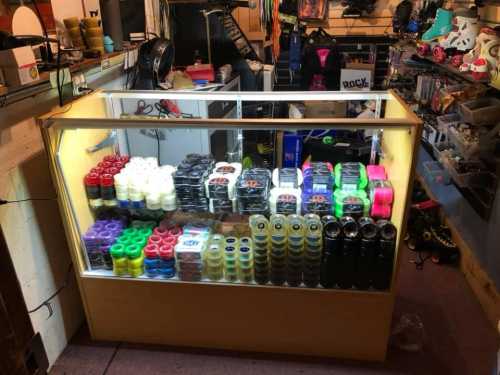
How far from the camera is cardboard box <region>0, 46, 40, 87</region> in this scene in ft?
4.90

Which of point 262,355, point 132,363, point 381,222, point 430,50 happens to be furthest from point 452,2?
point 132,363

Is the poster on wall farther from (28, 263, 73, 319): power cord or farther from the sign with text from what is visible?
(28, 263, 73, 319): power cord

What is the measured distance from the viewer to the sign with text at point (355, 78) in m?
4.42

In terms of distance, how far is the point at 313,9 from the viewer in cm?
467

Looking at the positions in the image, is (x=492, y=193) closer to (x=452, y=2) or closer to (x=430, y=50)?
(x=430, y=50)

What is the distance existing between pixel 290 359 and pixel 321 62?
11.1 ft

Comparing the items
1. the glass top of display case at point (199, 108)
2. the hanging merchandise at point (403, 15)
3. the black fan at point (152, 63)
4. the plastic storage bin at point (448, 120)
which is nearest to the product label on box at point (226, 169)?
the glass top of display case at point (199, 108)

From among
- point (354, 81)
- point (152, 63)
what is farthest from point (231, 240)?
point (354, 81)

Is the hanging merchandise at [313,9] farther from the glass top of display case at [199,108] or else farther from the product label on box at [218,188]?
the product label on box at [218,188]

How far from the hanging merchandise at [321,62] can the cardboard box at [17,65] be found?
3.44m

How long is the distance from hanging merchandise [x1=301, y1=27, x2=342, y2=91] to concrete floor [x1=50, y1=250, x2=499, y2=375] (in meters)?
3.00

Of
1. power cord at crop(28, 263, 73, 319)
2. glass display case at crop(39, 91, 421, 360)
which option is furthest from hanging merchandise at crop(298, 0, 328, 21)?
power cord at crop(28, 263, 73, 319)

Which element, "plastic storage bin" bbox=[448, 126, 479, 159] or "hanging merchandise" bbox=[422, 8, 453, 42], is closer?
"plastic storage bin" bbox=[448, 126, 479, 159]

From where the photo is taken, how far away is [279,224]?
69.0 inches
